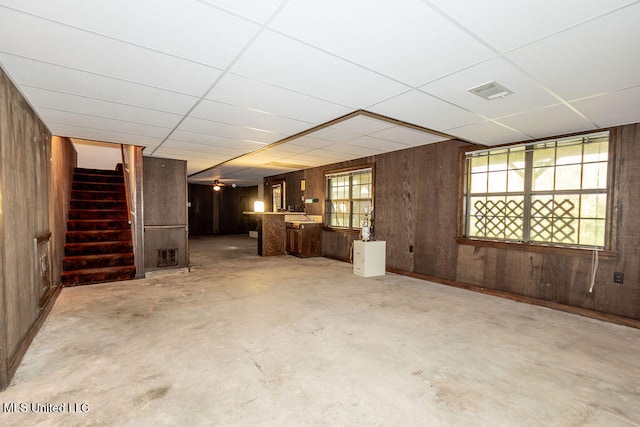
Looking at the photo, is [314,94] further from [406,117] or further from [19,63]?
[19,63]

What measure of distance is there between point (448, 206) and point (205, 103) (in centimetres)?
403

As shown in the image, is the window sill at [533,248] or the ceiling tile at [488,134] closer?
the window sill at [533,248]

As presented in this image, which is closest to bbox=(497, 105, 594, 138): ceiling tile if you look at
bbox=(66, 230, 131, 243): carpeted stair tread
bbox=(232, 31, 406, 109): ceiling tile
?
bbox=(232, 31, 406, 109): ceiling tile

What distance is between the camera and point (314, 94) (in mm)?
2766

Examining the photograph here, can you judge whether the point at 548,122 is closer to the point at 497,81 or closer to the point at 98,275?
the point at 497,81

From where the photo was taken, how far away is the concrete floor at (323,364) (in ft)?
5.86

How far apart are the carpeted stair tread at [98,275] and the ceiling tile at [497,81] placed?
5.45 meters

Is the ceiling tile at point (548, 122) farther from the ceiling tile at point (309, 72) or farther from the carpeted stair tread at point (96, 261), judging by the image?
the carpeted stair tread at point (96, 261)

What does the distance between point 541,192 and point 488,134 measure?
43.7 inches

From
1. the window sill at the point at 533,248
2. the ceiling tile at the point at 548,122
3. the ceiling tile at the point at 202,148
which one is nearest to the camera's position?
the ceiling tile at the point at 548,122

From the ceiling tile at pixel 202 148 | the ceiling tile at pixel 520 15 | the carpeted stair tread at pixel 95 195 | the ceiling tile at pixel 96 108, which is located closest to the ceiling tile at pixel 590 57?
the ceiling tile at pixel 520 15

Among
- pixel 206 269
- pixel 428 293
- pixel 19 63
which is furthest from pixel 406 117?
pixel 206 269

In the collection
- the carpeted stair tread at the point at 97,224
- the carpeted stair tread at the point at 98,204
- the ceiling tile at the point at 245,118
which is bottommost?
the carpeted stair tread at the point at 97,224

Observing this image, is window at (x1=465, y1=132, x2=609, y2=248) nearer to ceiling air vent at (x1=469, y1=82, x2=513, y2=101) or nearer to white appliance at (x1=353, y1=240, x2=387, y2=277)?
white appliance at (x1=353, y1=240, x2=387, y2=277)
